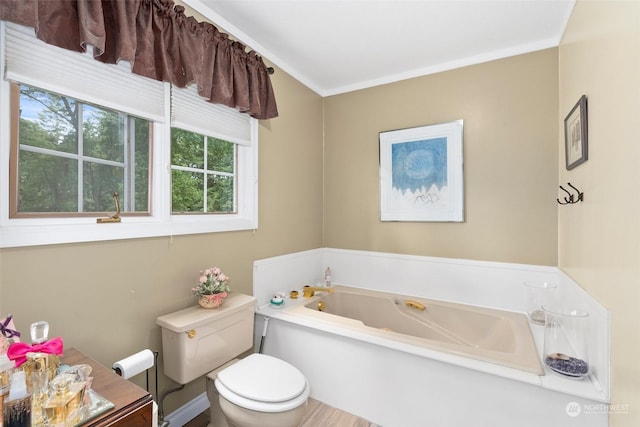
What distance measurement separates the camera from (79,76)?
1340mm

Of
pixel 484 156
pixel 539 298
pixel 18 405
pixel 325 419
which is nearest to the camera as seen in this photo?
pixel 18 405

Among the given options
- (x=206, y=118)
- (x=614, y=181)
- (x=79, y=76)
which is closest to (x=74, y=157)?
(x=79, y=76)

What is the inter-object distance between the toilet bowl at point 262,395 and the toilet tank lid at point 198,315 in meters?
0.29

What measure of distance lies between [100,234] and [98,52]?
31.7 inches

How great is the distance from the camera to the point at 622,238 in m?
1.13

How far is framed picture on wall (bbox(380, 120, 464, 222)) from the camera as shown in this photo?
8.13 ft

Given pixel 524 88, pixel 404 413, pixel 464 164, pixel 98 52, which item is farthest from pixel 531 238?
pixel 98 52

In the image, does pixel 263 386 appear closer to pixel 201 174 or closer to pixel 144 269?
pixel 144 269

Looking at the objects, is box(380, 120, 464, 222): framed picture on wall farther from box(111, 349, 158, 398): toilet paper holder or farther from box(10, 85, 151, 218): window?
box(111, 349, 158, 398): toilet paper holder

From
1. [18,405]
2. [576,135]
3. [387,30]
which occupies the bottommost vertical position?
[18,405]

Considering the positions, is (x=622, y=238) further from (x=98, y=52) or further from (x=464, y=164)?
(x=98, y=52)

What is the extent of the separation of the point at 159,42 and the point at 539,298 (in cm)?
288

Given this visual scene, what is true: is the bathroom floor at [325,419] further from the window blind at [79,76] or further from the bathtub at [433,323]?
the window blind at [79,76]

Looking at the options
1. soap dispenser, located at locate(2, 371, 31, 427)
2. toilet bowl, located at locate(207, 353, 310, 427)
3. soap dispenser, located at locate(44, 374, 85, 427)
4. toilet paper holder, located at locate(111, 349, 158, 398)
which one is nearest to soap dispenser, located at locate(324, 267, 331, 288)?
toilet bowl, located at locate(207, 353, 310, 427)
